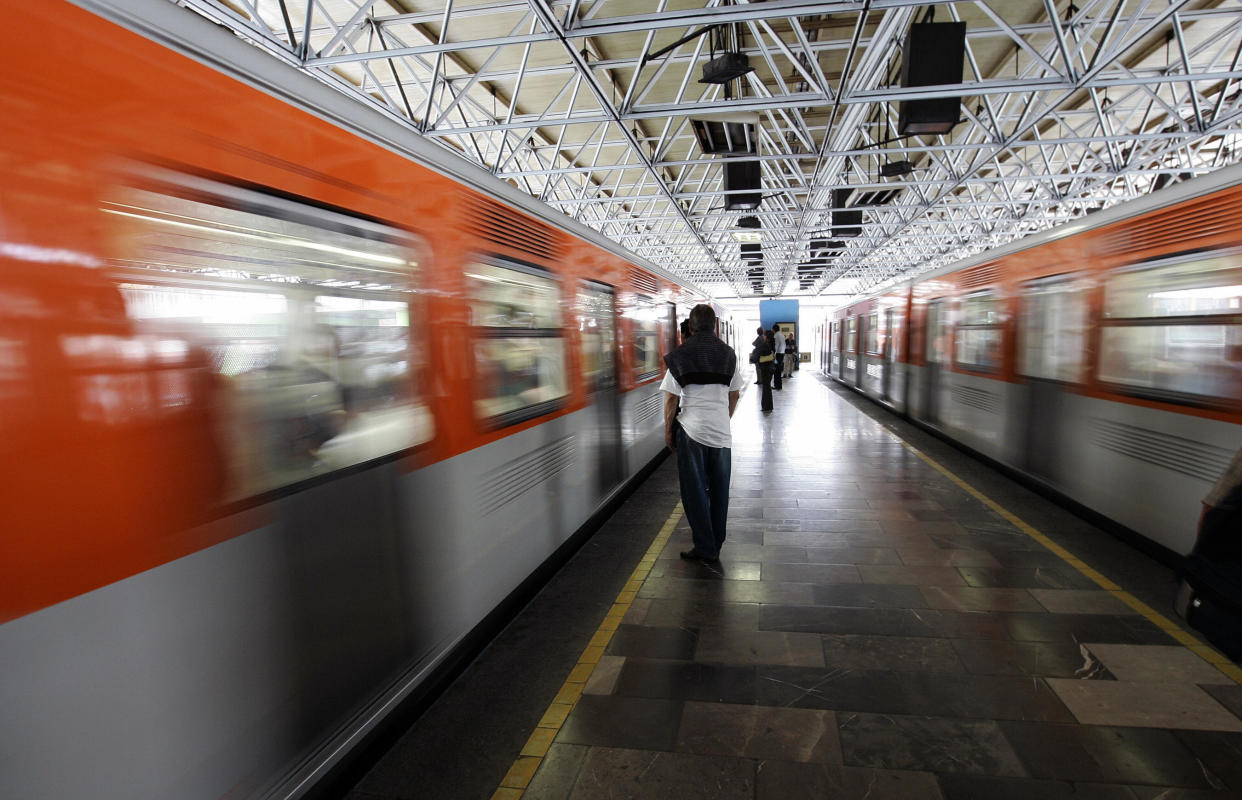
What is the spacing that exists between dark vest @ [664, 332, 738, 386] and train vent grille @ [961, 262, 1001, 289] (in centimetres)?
463

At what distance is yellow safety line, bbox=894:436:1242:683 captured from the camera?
3.04m

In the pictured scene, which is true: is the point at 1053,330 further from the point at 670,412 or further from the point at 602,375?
the point at 602,375

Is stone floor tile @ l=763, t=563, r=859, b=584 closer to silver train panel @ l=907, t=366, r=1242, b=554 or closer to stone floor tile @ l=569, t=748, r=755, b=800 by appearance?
stone floor tile @ l=569, t=748, r=755, b=800

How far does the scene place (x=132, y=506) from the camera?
149 centimetres

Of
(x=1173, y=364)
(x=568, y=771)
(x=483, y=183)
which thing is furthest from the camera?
(x=1173, y=364)

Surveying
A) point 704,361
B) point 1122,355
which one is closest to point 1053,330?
point 1122,355

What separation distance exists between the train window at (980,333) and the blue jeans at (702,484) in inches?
A: 171

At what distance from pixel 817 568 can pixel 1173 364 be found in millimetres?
2724

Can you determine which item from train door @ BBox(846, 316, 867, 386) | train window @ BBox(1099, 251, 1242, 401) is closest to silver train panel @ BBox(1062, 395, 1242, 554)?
train window @ BBox(1099, 251, 1242, 401)

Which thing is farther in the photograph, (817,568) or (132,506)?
(817,568)

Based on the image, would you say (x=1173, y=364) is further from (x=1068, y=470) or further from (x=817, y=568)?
(x=817, y=568)

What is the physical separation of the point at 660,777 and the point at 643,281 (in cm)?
551

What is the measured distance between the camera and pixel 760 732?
2586 mm

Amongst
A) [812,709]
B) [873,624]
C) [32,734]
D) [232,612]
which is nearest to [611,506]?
[873,624]
